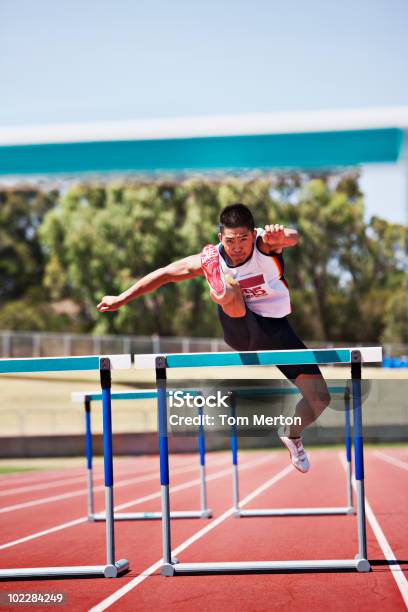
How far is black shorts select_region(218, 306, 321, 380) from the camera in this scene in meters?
3.65

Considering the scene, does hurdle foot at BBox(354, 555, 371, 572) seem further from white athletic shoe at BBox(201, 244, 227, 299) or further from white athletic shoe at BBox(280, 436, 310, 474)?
white athletic shoe at BBox(201, 244, 227, 299)

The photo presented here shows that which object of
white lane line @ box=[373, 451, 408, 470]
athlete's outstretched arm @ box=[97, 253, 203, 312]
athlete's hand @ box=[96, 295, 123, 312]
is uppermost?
athlete's outstretched arm @ box=[97, 253, 203, 312]

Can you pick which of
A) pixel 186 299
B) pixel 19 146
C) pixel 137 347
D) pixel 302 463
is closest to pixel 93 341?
pixel 137 347

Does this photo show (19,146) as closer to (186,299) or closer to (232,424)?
(232,424)

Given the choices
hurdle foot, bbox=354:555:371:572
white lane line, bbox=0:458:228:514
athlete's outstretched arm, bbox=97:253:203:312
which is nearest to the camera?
athlete's outstretched arm, bbox=97:253:203:312

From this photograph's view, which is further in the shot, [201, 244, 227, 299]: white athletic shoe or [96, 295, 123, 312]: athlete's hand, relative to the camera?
[96, 295, 123, 312]: athlete's hand

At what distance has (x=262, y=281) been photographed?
3516 mm

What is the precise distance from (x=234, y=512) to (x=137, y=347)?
84.6ft

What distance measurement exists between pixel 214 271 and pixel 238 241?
0.21 meters

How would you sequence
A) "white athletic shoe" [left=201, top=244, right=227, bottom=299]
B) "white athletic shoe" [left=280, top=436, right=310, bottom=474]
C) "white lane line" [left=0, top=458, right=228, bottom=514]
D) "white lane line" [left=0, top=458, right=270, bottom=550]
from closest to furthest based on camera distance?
1. "white athletic shoe" [left=201, top=244, right=227, bottom=299]
2. "white athletic shoe" [left=280, top=436, right=310, bottom=474]
3. "white lane line" [left=0, top=458, right=270, bottom=550]
4. "white lane line" [left=0, top=458, right=228, bottom=514]

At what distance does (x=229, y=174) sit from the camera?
1911mm

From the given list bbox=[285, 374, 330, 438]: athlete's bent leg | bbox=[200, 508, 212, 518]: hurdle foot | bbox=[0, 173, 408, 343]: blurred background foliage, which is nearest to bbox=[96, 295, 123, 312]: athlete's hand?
bbox=[285, 374, 330, 438]: athlete's bent leg

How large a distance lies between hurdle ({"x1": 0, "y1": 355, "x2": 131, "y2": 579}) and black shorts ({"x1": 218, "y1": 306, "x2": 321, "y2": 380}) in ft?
2.51

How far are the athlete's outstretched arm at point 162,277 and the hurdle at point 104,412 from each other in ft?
1.75
